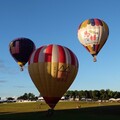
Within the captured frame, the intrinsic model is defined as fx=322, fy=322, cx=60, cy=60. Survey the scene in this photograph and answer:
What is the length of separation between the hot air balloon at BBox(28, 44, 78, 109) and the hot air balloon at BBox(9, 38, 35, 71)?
21.4 metres

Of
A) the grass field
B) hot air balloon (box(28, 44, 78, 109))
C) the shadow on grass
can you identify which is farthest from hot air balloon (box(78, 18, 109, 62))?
the grass field

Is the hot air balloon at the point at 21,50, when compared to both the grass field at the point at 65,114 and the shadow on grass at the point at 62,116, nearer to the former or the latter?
the shadow on grass at the point at 62,116

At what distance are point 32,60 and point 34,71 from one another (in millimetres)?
1591

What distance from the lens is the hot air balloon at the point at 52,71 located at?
127ft

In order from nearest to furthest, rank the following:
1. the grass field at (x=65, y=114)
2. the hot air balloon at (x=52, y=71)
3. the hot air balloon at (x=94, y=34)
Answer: the hot air balloon at (x=52, y=71)
the hot air balloon at (x=94, y=34)
the grass field at (x=65, y=114)

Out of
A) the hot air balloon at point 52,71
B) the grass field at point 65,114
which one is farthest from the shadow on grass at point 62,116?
the hot air balloon at point 52,71

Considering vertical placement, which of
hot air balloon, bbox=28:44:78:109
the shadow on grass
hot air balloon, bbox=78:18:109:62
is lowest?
the shadow on grass

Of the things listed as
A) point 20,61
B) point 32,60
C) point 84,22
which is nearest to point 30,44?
point 20,61

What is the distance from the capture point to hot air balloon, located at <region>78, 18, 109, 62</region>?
50688 millimetres

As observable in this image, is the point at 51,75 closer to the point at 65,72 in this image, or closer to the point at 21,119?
the point at 65,72

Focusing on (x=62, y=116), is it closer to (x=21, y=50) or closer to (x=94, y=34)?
(x=94, y=34)

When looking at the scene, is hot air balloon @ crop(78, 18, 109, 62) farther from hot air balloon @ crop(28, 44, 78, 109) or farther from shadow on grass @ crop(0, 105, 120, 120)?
hot air balloon @ crop(28, 44, 78, 109)

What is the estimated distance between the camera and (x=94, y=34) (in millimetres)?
50844

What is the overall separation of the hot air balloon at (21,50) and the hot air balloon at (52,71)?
21.4m
